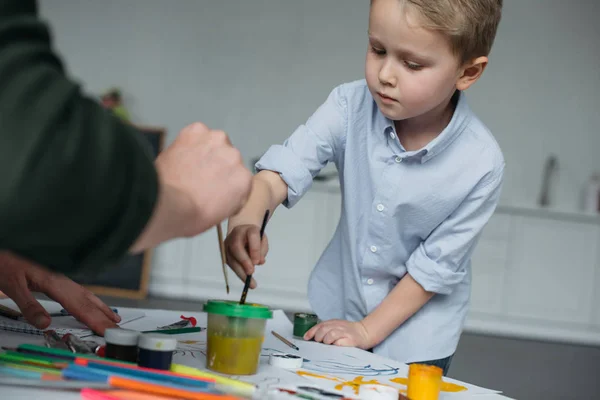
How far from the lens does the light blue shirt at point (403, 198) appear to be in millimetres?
1416

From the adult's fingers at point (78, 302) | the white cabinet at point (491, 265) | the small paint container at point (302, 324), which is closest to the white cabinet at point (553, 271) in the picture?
the white cabinet at point (491, 265)

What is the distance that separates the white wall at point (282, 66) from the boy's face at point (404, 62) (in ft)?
13.3

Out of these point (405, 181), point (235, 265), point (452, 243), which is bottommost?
point (235, 265)

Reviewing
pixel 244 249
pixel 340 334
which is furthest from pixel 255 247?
pixel 340 334

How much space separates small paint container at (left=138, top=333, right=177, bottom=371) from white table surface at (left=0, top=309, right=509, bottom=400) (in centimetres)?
10

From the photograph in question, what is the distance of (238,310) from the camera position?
891 millimetres

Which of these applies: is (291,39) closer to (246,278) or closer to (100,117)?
(246,278)

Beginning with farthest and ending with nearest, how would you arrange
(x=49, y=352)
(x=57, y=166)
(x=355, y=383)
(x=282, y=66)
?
(x=282, y=66), (x=355, y=383), (x=49, y=352), (x=57, y=166)

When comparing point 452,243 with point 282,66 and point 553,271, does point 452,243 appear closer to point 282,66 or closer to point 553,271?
point 553,271

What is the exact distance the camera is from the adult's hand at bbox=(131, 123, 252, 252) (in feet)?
2.23

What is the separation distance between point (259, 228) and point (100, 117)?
23.6 inches

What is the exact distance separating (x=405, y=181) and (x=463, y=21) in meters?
0.34

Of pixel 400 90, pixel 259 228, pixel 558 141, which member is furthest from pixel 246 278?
pixel 558 141

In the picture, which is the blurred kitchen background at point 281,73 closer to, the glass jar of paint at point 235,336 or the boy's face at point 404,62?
the boy's face at point 404,62
